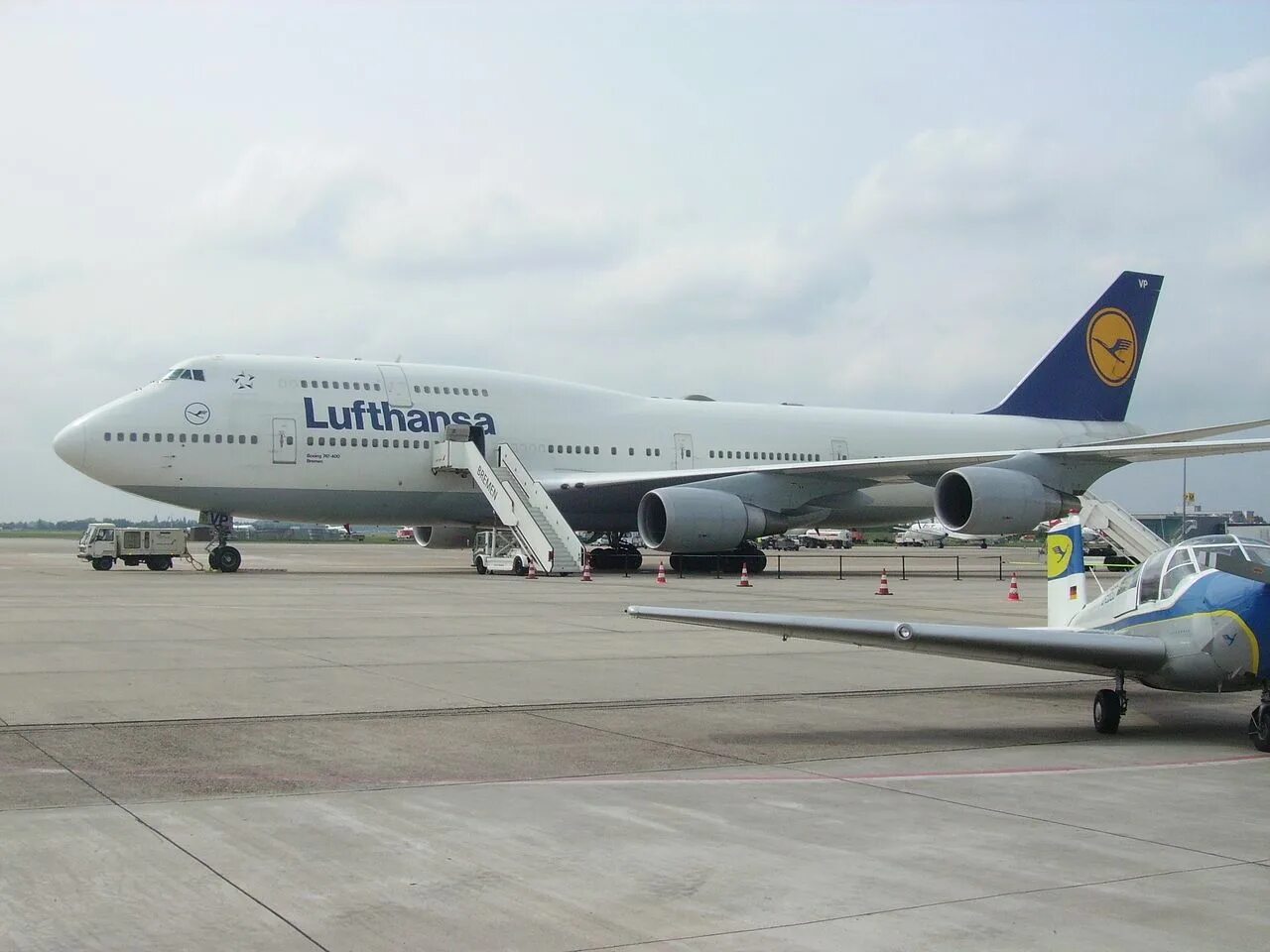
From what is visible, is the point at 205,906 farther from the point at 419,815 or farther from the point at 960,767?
the point at 960,767

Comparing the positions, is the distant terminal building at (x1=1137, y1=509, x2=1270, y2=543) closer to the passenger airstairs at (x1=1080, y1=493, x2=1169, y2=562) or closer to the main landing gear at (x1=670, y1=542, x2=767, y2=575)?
the passenger airstairs at (x1=1080, y1=493, x2=1169, y2=562)

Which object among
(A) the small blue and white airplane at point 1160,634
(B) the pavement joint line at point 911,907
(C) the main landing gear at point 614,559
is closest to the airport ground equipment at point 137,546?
(C) the main landing gear at point 614,559

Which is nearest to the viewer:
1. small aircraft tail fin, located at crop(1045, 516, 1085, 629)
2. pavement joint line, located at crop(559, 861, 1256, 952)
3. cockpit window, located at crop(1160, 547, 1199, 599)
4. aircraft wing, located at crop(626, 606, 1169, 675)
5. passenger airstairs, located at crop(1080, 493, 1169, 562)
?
pavement joint line, located at crop(559, 861, 1256, 952)

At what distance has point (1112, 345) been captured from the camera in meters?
38.4

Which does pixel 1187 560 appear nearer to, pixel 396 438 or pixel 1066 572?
pixel 1066 572

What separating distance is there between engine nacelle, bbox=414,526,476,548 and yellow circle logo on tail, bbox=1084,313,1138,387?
18607mm

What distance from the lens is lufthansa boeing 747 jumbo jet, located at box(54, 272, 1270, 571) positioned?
91.7 ft

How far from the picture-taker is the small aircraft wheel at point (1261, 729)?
852 centimetres

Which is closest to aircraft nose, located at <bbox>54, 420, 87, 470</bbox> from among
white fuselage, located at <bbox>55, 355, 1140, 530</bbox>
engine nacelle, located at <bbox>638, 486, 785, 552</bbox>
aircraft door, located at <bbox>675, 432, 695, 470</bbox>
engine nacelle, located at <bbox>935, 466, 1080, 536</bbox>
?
white fuselage, located at <bbox>55, 355, 1140, 530</bbox>

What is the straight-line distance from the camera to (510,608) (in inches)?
755

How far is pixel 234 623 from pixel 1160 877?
12.6 meters

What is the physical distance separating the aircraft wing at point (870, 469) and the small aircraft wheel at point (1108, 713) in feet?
66.9

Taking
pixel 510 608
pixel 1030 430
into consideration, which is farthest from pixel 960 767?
pixel 1030 430

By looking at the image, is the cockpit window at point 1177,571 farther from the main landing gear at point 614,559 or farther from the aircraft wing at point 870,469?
the main landing gear at point 614,559
